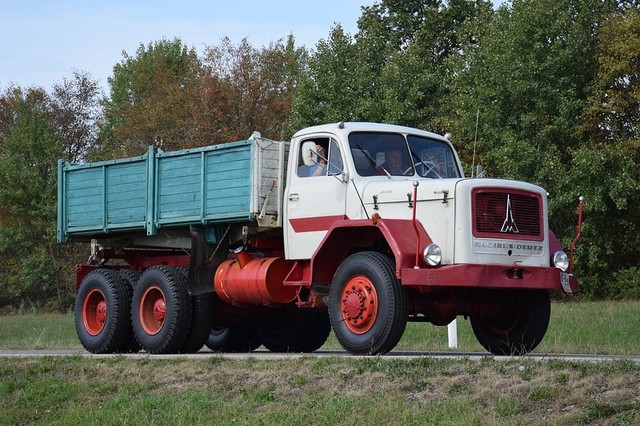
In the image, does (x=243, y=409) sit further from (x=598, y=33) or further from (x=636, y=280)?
(x=598, y=33)

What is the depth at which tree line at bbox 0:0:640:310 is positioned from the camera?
135ft

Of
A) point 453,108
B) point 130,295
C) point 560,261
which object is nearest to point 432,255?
point 560,261

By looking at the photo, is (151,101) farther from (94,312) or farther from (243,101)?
(94,312)

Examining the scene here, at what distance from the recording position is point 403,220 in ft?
46.9

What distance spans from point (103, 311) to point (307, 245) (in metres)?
4.43

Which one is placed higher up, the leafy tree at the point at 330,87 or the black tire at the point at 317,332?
the leafy tree at the point at 330,87

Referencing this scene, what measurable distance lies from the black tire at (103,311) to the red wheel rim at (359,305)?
4.88 m

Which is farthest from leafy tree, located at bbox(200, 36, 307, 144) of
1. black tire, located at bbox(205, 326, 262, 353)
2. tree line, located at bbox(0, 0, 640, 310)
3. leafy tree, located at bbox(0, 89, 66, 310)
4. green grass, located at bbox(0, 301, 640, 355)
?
black tire, located at bbox(205, 326, 262, 353)

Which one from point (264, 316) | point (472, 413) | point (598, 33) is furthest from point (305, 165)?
point (598, 33)

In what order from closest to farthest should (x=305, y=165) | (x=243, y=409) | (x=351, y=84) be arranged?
(x=243, y=409), (x=305, y=165), (x=351, y=84)

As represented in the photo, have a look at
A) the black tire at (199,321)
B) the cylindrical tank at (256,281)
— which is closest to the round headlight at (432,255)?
the cylindrical tank at (256,281)

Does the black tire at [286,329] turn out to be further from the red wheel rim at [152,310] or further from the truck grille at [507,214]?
the truck grille at [507,214]

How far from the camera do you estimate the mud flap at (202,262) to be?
56.1 ft

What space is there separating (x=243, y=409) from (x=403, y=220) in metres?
3.60
